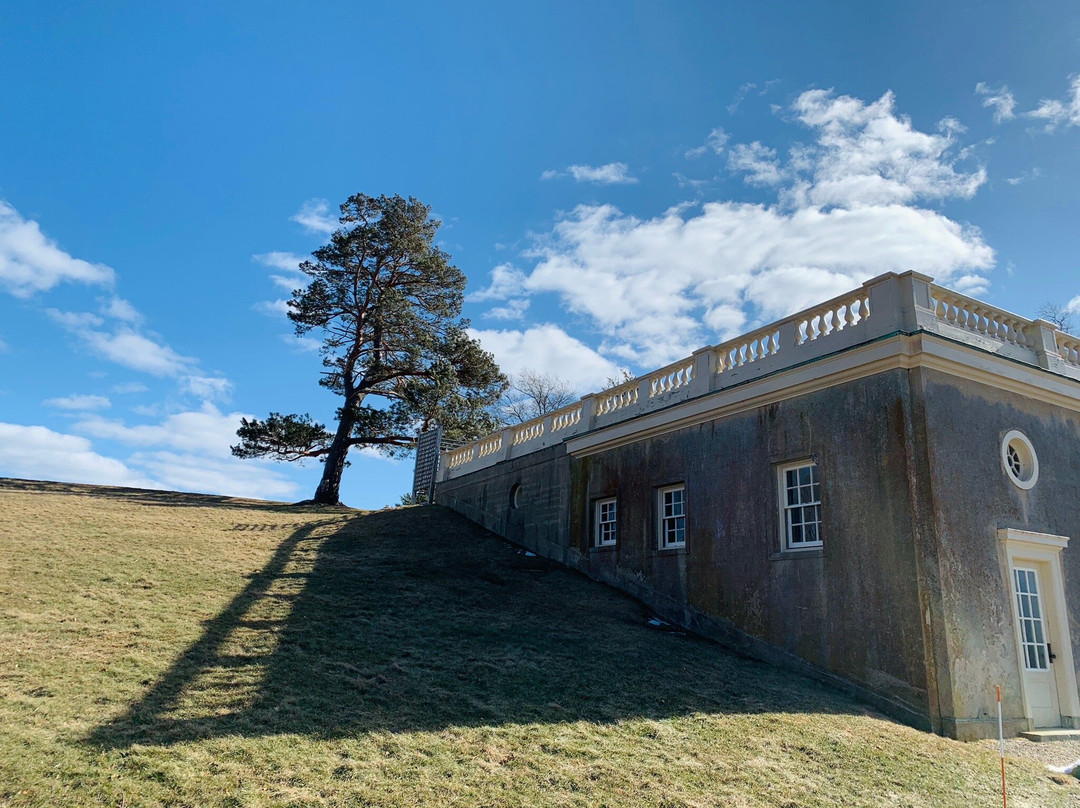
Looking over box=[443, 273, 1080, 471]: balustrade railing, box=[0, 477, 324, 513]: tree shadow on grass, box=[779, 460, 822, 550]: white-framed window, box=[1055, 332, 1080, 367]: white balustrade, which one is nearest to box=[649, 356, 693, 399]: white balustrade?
box=[443, 273, 1080, 471]: balustrade railing

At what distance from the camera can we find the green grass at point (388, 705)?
20.4ft

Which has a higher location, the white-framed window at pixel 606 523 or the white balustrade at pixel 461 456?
the white balustrade at pixel 461 456

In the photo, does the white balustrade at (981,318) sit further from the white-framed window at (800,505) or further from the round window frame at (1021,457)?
the white-framed window at (800,505)

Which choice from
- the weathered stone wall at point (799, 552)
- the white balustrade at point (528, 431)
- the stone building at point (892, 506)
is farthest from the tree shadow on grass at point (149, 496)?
the stone building at point (892, 506)

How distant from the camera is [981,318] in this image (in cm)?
1292

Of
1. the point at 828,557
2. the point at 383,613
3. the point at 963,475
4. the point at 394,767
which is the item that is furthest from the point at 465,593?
the point at 963,475

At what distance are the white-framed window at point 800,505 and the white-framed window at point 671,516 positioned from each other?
2.56m

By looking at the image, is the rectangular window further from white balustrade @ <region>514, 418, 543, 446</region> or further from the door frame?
white balustrade @ <region>514, 418, 543, 446</region>

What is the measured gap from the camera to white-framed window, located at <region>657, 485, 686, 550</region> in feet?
50.6

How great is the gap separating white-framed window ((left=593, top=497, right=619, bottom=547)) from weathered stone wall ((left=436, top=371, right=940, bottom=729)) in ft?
0.73

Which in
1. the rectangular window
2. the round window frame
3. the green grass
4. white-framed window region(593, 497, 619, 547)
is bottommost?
the green grass

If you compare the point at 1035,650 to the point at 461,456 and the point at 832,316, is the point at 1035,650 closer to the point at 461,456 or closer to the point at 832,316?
the point at 832,316

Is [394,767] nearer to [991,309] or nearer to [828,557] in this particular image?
[828,557]

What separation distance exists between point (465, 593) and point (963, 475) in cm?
883
